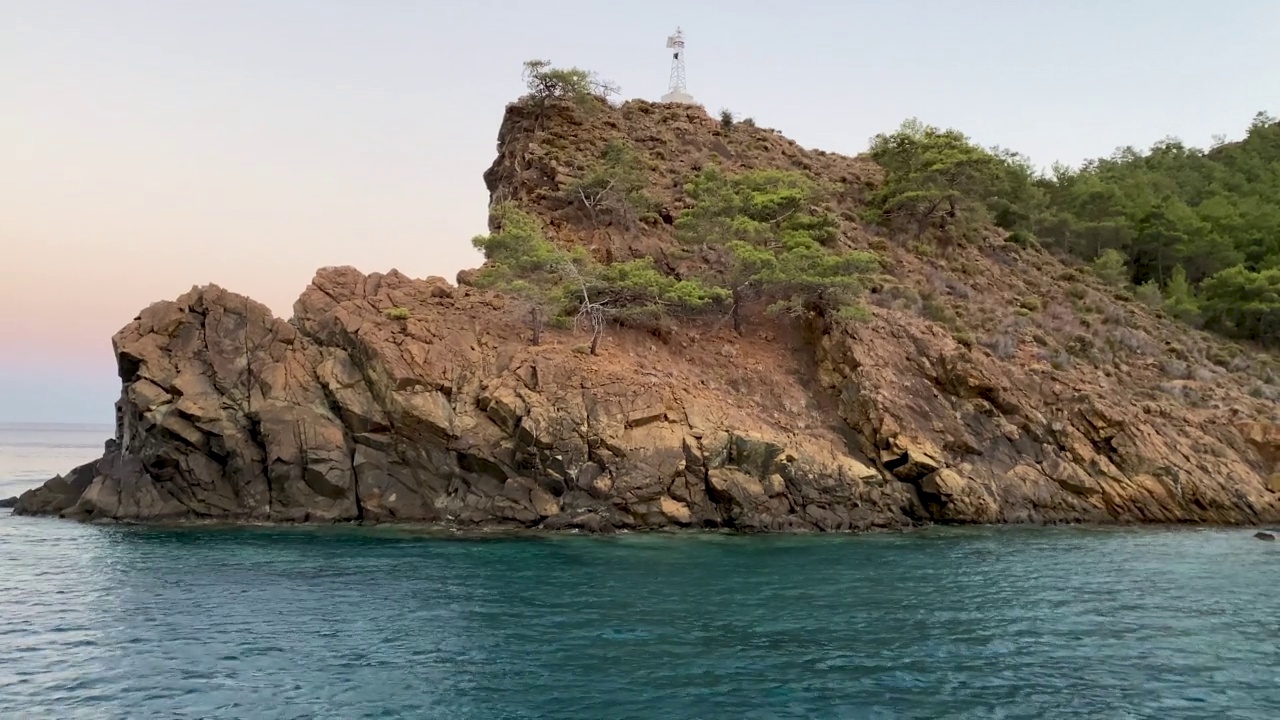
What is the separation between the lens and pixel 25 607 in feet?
65.9

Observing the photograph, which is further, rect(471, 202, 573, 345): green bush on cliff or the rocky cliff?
rect(471, 202, 573, 345): green bush on cliff

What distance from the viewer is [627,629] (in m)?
18.2

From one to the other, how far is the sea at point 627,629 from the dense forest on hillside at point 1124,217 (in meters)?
34.6

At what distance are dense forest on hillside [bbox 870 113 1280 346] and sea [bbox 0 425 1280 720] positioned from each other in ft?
113

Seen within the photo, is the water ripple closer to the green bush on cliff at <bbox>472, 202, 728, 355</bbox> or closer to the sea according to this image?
the sea

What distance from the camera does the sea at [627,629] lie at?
13930 mm

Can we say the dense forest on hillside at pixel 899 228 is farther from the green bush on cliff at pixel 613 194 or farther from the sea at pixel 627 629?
the sea at pixel 627 629

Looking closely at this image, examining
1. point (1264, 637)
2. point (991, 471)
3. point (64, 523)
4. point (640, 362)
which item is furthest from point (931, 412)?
point (64, 523)

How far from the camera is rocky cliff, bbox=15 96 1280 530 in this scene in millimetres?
33844

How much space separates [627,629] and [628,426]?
1688 cm

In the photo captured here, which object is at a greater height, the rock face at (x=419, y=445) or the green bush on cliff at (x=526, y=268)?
the green bush on cliff at (x=526, y=268)

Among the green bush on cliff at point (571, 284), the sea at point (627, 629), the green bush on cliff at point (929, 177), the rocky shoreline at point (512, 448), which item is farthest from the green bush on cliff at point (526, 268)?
the green bush on cliff at point (929, 177)

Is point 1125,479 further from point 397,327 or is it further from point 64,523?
point 64,523

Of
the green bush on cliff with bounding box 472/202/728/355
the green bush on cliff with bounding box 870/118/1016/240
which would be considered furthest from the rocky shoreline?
the green bush on cliff with bounding box 870/118/1016/240
